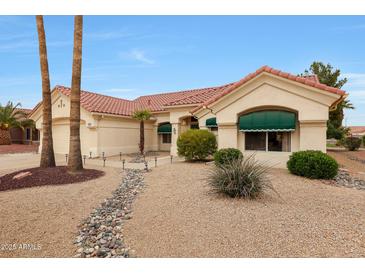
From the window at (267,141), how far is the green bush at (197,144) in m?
2.79

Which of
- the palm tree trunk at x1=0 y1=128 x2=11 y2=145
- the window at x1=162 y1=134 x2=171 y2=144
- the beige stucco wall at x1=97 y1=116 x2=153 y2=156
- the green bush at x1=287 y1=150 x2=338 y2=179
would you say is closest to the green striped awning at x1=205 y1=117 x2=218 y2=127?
the window at x1=162 y1=134 x2=171 y2=144

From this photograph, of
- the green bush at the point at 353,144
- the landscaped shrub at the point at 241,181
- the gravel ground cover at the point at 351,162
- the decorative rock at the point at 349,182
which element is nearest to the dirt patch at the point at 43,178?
the landscaped shrub at the point at 241,181

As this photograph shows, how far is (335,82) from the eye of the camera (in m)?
27.3

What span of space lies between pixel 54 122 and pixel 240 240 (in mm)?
24411

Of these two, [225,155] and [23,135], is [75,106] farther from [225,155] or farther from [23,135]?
[23,135]

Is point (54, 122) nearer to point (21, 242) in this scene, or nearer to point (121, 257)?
point (21, 242)

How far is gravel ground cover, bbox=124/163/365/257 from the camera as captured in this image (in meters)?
4.12

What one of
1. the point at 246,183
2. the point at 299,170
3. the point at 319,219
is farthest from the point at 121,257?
the point at 299,170

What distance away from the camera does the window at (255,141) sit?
1320 cm

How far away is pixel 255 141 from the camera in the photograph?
1344cm

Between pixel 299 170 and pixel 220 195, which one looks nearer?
pixel 220 195

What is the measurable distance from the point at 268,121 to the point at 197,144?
5.15m

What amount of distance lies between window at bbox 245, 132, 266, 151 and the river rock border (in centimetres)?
830

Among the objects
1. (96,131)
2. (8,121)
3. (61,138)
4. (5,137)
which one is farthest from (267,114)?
(5,137)
